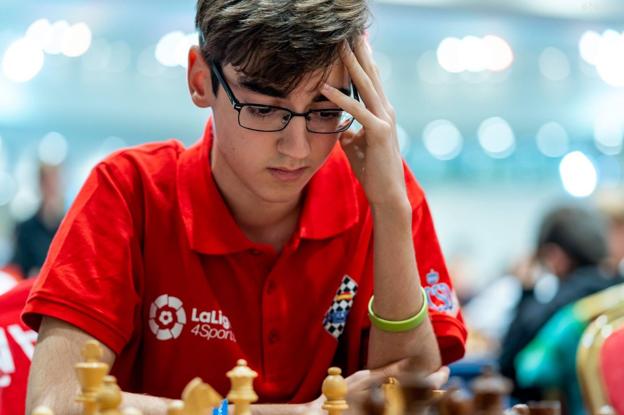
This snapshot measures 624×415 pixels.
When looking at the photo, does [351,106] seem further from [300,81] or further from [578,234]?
[578,234]

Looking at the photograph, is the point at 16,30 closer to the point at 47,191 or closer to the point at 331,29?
the point at 47,191

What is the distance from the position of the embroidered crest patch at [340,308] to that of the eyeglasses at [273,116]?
1.09 feet

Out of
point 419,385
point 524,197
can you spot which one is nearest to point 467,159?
point 524,197

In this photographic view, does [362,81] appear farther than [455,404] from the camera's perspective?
Yes

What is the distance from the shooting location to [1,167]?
11039mm

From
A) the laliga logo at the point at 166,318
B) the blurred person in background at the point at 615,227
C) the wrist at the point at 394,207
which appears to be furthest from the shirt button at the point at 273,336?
the blurred person in background at the point at 615,227

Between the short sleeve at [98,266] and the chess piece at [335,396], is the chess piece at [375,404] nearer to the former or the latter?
the chess piece at [335,396]

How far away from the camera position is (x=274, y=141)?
159 cm

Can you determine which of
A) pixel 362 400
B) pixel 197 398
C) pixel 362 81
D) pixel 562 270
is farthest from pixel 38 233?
pixel 362 400

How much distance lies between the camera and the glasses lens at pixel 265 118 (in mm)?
1576

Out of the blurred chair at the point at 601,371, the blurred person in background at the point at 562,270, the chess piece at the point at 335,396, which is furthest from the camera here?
the blurred person in background at the point at 562,270

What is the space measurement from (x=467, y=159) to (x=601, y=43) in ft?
14.8

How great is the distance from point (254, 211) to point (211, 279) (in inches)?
6.4

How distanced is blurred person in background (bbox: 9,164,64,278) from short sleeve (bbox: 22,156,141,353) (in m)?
3.58
